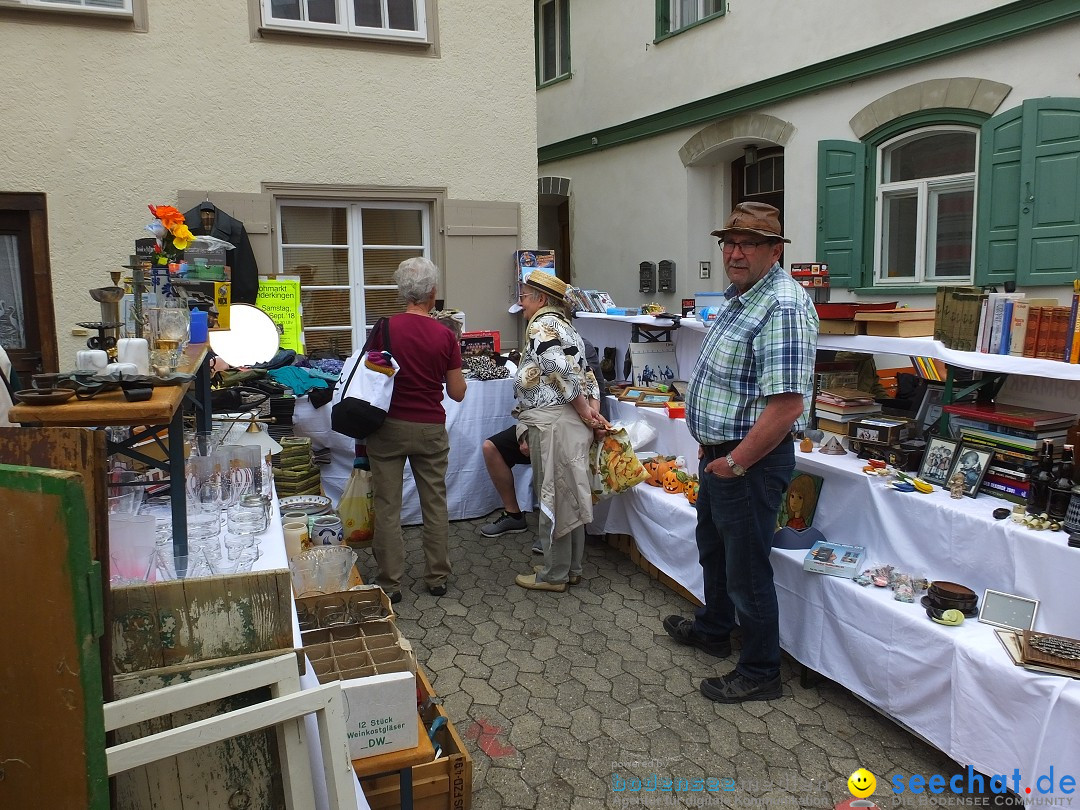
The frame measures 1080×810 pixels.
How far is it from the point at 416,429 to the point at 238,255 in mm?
2923

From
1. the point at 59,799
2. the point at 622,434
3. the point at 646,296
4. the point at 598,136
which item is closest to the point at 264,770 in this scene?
the point at 59,799

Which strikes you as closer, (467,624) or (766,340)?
(766,340)

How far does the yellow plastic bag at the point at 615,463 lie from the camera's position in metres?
4.61

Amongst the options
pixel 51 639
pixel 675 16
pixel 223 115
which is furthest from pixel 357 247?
pixel 51 639

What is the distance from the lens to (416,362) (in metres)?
4.29

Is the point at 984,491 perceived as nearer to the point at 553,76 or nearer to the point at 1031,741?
the point at 1031,741

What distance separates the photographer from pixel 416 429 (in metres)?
4.35

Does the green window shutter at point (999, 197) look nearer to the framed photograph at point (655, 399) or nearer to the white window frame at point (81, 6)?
the framed photograph at point (655, 399)

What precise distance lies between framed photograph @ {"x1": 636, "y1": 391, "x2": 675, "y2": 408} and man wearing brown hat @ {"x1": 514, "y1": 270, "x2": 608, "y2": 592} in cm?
110

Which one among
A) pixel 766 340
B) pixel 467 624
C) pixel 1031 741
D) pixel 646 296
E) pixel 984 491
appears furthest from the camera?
pixel 646 296

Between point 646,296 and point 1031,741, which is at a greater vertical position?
point 646,296

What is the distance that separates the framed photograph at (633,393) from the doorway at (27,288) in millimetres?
4371

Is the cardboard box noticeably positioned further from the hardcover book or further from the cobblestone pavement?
the hardcover book

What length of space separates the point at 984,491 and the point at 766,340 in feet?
4.15
